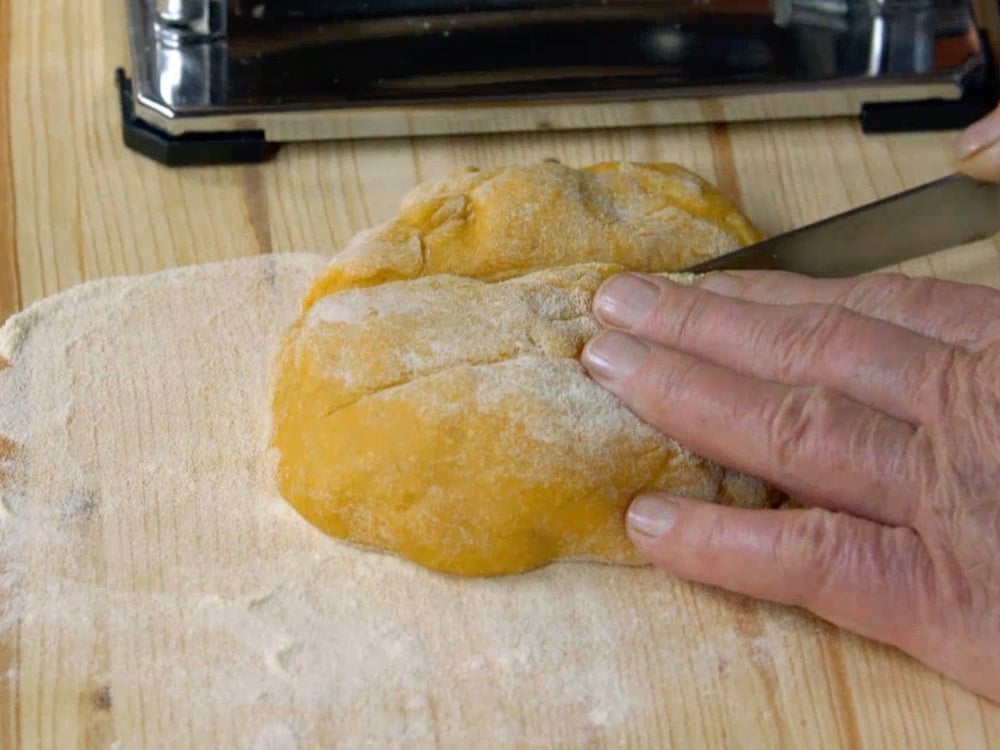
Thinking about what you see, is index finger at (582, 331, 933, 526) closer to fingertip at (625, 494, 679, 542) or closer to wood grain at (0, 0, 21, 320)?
fingertip at (625, 494, 679, 542)

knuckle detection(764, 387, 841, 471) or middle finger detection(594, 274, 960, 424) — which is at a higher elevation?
middle finger detection(594, 274, 960, 424)

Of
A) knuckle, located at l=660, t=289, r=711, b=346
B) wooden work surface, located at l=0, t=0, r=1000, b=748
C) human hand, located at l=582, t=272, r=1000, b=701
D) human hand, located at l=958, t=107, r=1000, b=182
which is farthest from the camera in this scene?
wooden work surface, located at l=0, t=0, r=1000, b=748

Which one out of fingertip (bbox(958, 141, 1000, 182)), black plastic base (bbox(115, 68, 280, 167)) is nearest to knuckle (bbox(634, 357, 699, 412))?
fingertip (bbox(958, 141, 1000, 182))

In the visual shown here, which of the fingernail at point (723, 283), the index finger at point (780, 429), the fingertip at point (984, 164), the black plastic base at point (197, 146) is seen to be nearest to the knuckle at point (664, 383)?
the index finger at point (780, 429)

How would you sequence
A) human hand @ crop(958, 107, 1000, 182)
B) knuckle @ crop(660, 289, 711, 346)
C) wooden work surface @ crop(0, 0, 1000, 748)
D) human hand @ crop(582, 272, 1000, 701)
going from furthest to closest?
wooden work surface @ crop(0, 0, 1000, 748) < human hand @ crop(958, 107, 1000, 182) < knuckle @ crop(660, 289, 711, 346) < human hand @ crop(582, 272, 1000, 701)

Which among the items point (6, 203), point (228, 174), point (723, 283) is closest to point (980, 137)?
Result: point (723, 283)

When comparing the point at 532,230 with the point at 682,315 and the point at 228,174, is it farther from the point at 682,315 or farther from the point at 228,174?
the point at 228,174

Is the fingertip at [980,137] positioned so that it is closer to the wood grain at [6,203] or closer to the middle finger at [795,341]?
the middle finger at [795,341]
